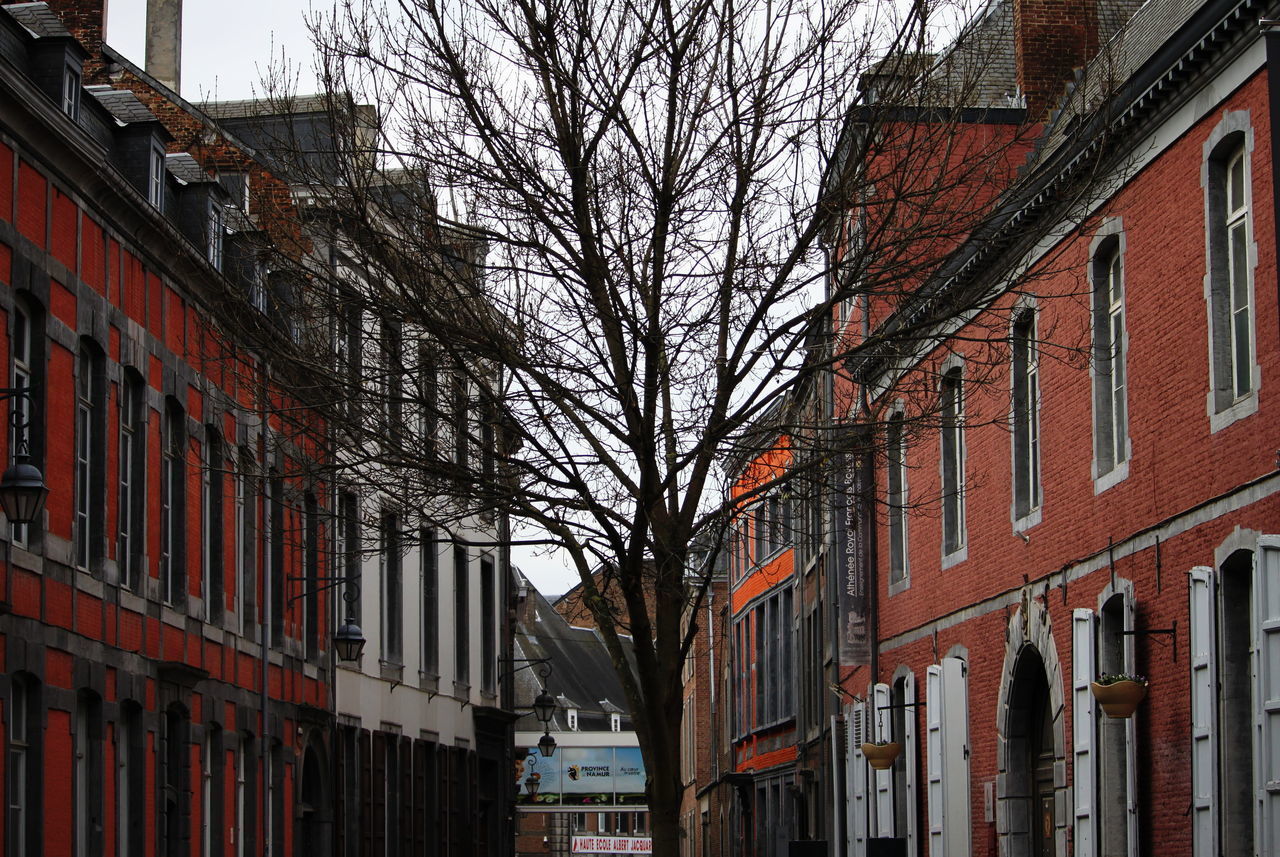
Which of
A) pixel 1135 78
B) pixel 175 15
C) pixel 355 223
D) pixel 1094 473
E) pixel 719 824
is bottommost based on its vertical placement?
pixel 719 824

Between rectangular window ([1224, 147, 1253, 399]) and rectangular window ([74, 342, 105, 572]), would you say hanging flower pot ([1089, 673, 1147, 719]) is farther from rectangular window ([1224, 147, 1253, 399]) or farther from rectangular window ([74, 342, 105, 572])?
rectangular window ([74, 342, 105, 572])

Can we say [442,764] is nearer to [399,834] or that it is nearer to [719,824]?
[399,834]

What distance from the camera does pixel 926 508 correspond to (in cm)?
2273

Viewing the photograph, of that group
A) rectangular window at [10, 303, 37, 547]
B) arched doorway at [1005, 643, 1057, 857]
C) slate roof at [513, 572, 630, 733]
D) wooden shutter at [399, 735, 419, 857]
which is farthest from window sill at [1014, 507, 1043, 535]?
slate roof at [513, 572, 630, 733]

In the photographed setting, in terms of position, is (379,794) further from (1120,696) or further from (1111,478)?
(1120,696)

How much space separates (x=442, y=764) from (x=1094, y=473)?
19.4 m

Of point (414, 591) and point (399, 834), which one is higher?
point (414, 591)

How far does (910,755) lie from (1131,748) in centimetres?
846

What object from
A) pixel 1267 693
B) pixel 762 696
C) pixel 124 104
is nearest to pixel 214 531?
pixel 124 104

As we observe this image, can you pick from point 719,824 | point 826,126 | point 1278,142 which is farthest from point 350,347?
point 719,824

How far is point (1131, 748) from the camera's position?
16109mm

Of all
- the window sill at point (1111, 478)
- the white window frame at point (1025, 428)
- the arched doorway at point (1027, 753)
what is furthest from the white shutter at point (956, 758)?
the window sill at point (1111, 478)

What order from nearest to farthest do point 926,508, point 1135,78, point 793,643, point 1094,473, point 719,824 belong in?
point 1135,78 < point 1094,473 < point 926,508 < point 793,643 < point 719,824

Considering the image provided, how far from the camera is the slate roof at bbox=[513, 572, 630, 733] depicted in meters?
72.4
